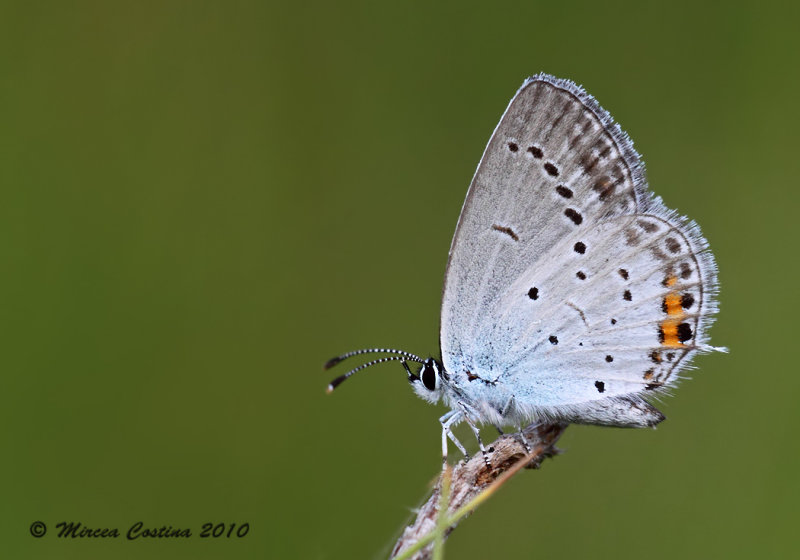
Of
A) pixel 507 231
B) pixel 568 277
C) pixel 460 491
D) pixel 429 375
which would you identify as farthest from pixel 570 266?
pixel 460 491

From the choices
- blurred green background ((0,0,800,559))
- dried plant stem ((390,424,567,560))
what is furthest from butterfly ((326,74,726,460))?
blurred green background ((0,0,800,559))

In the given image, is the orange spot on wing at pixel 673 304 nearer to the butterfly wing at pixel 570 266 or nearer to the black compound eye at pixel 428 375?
the butterfly wing at pixel 570 266

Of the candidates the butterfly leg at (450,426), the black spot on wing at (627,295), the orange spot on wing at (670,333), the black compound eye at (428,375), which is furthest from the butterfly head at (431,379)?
the orange spot on wing at (670,333)

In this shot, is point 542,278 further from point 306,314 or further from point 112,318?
point 112,318

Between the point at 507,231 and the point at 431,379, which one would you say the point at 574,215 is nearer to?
the point at 507,231

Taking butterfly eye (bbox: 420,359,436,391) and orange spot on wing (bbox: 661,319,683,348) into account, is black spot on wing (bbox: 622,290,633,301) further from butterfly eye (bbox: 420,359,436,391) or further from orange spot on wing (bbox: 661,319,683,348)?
butterfly eye (bbox: 420,359,436,391)

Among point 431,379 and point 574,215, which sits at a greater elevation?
point 574,215

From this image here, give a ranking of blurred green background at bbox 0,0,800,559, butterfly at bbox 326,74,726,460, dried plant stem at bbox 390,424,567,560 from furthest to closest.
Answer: blurred green background at bbox 0,0,800,559
butterfly at bbox 326,74,726,460
dried plant stem at bbox 390,424,567,560
